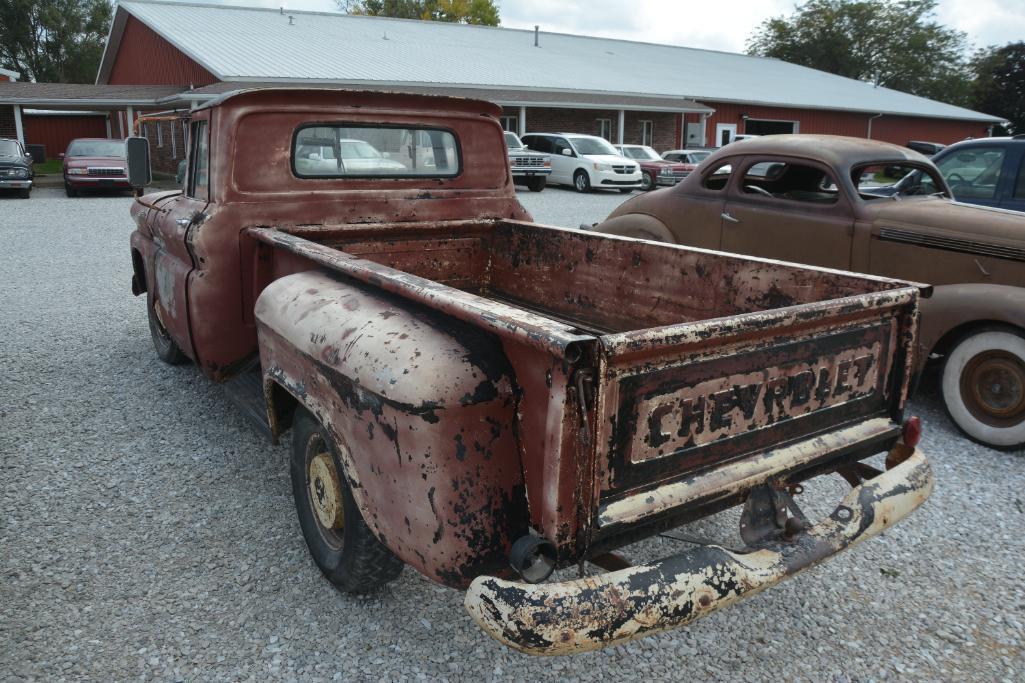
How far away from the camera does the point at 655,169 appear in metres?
22.1

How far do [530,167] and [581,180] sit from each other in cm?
177

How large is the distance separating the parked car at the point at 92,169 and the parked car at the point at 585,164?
1100 cm

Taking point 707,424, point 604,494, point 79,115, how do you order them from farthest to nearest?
point 79,115 → point 707,424 → point 604,494

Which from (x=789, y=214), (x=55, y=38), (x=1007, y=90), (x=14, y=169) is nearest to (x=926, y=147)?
(x=789, y=214)

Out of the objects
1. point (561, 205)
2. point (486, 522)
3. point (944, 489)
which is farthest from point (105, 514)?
point (561, 205)

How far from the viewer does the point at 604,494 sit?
2104 mm

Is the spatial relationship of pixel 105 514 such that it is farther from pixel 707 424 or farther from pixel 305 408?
pixel 707 424

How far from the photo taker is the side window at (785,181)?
5.90 meters

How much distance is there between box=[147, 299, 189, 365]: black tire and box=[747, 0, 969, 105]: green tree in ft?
195

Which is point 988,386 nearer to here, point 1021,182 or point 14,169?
point 1021,182

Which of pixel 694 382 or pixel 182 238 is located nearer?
pixel 694 382

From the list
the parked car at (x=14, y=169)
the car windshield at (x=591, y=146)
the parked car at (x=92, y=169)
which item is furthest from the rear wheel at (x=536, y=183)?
the parked car at (x=14, y=169)

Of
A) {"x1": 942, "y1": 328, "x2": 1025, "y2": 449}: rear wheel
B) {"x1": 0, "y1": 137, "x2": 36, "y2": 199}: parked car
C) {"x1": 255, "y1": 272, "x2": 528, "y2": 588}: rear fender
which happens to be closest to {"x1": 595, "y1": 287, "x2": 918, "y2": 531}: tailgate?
{"x1": 255, "y1": 272, "x2": 528, "y2": 588}: rear fender

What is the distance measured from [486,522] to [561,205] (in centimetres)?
1574
